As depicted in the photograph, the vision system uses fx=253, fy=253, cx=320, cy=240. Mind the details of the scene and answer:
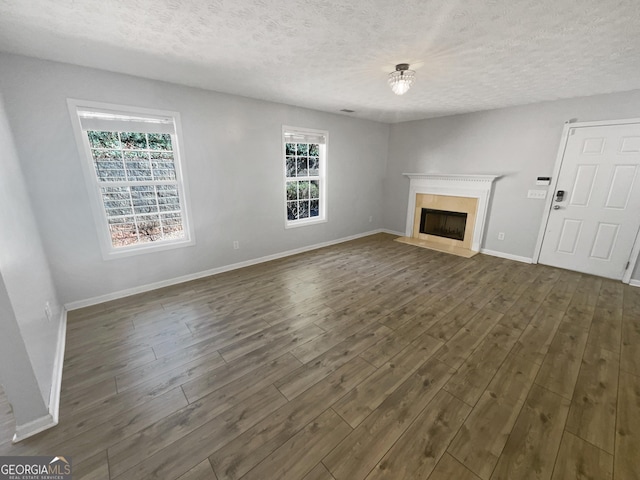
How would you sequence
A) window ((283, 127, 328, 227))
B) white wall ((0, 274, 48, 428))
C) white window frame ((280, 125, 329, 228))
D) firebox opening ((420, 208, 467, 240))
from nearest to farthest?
white wall ((0, 274, 48, 428)) < white window frame ((280, 125, 329, 228)) < window ((283, 127, 328, 227)) < firebox opening ((420, 208, 467, 240))

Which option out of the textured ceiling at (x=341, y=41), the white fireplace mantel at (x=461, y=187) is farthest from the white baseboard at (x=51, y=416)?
the white fireplace mantel at (x=461, y=187)

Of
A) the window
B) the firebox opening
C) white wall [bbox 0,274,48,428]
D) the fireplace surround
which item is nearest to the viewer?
white wall [bbox 0,274,48,428]

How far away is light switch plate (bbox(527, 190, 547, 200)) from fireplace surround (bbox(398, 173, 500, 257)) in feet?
1.72

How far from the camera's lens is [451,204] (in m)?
4.76

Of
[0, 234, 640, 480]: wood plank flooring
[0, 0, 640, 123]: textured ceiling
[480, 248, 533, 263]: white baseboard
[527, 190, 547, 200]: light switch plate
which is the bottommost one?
[0, 234, 640, 480]: wood plank flooring

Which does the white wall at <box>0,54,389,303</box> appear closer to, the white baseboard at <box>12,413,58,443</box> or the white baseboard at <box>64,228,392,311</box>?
the white baseboard at <box>64,228,392,311</box>

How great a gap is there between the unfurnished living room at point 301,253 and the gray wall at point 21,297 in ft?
0.06

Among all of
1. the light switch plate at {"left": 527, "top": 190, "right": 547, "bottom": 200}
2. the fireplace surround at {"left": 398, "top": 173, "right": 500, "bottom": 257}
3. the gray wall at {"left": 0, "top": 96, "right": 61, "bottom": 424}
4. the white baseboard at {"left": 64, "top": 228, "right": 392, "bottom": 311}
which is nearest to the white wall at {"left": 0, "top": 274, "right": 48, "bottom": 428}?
the gray wall at {"left": 0, "top": 96, "right": 61, "bottom": 424}

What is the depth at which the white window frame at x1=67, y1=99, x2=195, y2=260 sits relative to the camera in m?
2.49

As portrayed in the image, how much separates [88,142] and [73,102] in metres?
0.36

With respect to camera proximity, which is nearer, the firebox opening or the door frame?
the door frame

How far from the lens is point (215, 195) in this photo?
343cm

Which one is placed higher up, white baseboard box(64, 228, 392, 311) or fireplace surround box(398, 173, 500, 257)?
fireplace surround box(398, 173, 500, 257)

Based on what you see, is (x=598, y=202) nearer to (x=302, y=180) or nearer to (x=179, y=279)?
(x=302, y=180)
